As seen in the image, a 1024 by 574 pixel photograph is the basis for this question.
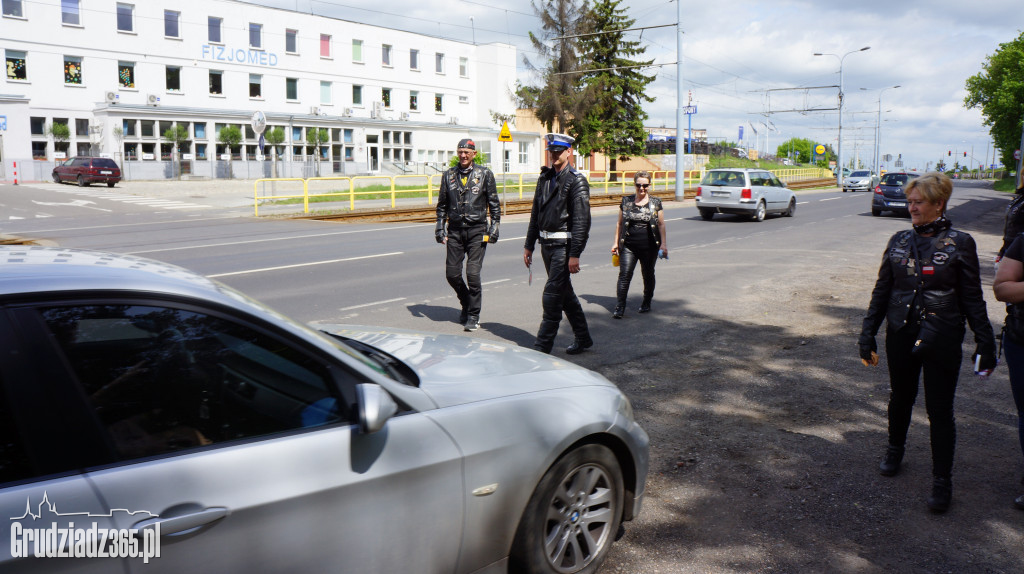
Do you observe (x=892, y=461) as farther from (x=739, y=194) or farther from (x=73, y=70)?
(x=73, y=70)

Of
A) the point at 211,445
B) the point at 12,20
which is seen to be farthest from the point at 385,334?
the point at 12,20

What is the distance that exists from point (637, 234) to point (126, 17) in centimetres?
4862

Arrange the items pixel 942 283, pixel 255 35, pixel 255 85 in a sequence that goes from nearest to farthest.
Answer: pixel 942 283 → pixel 255 35 → pixel 255 85

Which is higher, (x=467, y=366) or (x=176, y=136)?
(x=176, y=136)

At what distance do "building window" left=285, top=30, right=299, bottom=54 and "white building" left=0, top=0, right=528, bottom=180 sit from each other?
0.09 meters

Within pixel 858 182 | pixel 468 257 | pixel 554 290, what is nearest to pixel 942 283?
pixel 554 290

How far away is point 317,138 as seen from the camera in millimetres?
54906

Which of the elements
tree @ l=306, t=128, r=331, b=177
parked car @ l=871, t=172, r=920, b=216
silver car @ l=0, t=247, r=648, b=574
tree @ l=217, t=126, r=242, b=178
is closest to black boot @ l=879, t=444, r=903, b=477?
silver car @ l=0, t=247, r=648, b=574

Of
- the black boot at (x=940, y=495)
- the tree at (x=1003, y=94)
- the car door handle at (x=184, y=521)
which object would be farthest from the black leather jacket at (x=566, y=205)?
the tree at (x=1003, y=94)

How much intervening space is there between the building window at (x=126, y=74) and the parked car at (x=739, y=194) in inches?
1510

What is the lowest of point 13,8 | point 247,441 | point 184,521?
point 184,521

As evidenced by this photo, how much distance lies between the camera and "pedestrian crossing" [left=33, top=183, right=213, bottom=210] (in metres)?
31.0

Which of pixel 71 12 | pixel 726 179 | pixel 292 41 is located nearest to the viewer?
pixel 726 179

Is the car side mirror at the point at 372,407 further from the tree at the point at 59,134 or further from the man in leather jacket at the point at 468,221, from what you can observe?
the tree at the point at 59,134
